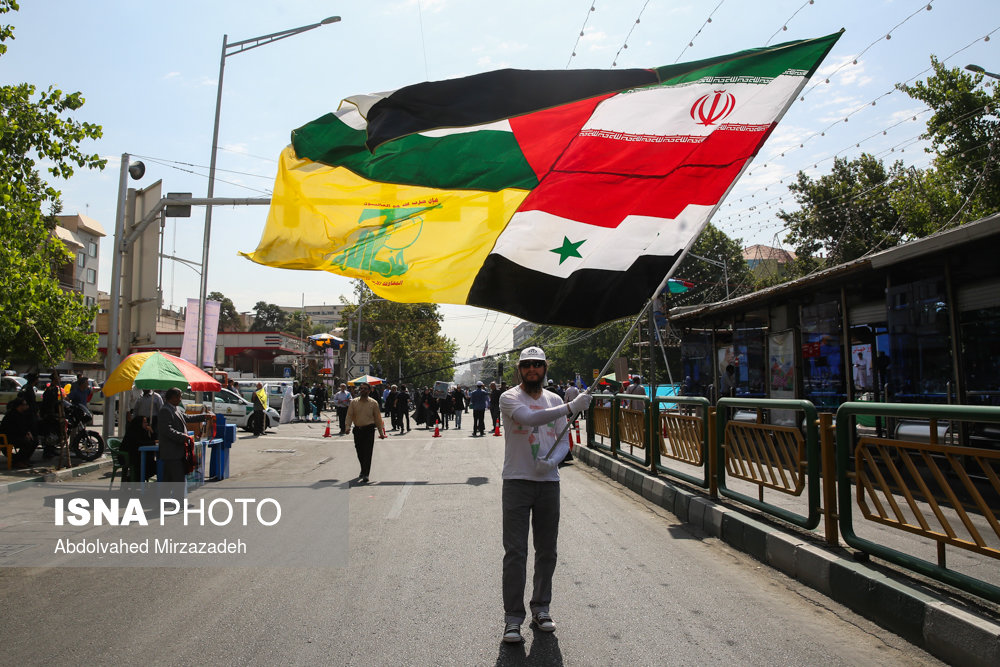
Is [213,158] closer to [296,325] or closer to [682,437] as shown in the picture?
[682,437]

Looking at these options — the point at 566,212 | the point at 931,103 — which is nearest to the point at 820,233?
the point at 931,103

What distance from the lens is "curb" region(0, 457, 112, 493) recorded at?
11.8m

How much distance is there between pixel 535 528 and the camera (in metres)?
4.70

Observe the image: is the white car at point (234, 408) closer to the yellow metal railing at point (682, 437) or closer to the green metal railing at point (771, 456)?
the yellow metal railing at point (682, 437)

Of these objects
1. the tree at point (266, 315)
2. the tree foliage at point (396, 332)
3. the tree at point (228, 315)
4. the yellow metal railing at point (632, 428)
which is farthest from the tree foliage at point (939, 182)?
the tree at point (266, 315)

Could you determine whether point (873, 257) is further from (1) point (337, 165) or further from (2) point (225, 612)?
(2) point (225, 612)

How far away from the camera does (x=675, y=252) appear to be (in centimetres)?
536

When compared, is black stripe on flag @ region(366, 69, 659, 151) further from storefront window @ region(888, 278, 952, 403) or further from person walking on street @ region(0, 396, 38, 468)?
person walking on street @ region(0, 396, 38, 468)

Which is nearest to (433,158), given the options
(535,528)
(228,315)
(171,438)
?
(535,528)

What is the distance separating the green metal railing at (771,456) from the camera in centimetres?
631

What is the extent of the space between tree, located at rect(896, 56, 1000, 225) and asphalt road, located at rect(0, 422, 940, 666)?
20.1 meters

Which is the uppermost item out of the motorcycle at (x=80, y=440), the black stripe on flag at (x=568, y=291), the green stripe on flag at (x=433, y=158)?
the green stripe on flag at (x=433, y=158)

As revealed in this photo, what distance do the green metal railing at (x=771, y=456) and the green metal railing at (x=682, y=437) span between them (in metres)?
0.35

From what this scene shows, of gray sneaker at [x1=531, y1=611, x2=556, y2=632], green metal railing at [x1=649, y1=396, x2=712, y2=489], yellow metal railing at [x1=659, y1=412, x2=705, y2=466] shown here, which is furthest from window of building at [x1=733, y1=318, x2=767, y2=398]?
gray sneaker at [x1=531, y1=611, x2=556, y2=632]
